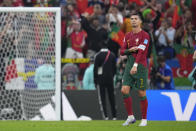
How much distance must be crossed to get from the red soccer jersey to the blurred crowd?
654cm

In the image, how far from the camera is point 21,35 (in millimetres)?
Answer: 14344

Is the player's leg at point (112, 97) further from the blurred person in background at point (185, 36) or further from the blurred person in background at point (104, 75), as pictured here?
the blurred person in background at point (185, 36)

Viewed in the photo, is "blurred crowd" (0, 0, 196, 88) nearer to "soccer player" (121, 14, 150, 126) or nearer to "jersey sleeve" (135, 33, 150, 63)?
"soccer player" (121, 14, 150, 126)

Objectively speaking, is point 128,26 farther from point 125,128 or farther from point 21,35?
point 125,128

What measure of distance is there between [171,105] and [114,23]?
13.1ft

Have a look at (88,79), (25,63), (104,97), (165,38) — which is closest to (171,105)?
(104,97)

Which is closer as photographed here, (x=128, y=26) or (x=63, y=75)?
(x=63, y=75)

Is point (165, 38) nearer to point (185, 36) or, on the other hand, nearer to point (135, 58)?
point (185, 36)

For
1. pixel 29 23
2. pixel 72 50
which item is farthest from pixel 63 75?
pixel 29 23

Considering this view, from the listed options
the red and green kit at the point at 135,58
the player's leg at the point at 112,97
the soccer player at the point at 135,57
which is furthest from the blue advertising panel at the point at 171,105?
the red and green kit at the point at 135,58

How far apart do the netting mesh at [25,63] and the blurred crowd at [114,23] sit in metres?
2.69

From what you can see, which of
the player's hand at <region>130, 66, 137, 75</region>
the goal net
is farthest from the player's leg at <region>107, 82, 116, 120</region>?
the player's hand at <region>130, 66, 137, 75</region>

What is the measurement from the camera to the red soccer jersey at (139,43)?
1016cm

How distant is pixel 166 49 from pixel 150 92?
3.34 m
